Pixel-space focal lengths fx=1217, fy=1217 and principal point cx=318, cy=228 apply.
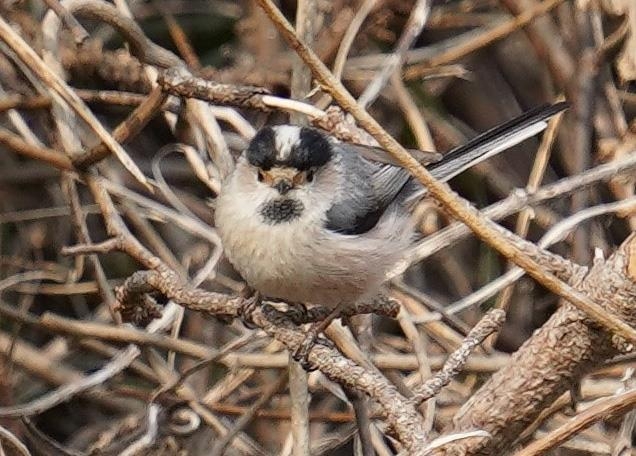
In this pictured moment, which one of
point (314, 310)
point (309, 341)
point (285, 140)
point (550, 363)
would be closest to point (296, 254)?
point (314, 310)

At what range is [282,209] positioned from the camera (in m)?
2.21

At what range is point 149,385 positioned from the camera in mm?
3174

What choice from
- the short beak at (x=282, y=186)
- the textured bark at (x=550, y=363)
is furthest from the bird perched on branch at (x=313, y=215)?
the textured bark at (x=550, y=363)

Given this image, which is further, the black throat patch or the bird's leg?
the black throat patch

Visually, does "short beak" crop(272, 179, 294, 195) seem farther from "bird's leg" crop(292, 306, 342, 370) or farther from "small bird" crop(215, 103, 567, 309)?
"bird's leg" crop(292, 306, 342, 370)

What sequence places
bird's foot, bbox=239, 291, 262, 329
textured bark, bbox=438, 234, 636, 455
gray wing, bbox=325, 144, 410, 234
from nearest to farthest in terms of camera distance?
textured bark, bbox=438, 234, 636, 455, bird's foot, bbox=239, 291, 262, 329, gray wing, bbox=325, 144, 410, 234

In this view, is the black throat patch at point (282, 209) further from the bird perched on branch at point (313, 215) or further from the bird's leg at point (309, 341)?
the bird's leg at point (309, 341)

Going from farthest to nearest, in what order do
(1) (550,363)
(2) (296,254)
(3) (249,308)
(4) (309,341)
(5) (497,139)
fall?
(5) (497,139)
(2) (296,254)
(3) (249,308)
(4) (309,341)
(1) (550,363)

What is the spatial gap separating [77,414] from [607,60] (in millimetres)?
1798

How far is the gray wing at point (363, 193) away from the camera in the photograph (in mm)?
Answer: 2260

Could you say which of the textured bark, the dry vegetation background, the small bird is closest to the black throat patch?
the small bird

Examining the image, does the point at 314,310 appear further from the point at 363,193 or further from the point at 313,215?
the point at 363,193

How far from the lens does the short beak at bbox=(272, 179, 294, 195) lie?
2209mm

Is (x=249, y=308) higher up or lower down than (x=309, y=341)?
higher up
